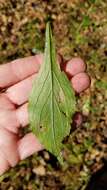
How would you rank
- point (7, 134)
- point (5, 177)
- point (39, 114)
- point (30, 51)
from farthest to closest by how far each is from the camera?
point (30, 51) < point (5, 177) < point (7, 134) < point (39, 114)

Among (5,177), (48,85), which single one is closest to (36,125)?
(48,85)

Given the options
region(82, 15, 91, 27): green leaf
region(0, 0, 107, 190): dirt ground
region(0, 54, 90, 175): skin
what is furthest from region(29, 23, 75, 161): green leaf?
region(82, 15, 91, 27): green leaf

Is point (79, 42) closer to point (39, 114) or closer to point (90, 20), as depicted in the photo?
point (90, 20)

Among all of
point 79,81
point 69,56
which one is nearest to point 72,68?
point 79,81

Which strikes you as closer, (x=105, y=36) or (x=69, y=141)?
(x=69, y=141)

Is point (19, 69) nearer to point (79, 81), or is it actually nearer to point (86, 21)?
point (79, 81)

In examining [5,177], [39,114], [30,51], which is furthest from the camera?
[30,51]

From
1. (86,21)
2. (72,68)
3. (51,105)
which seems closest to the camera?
(51,105)
